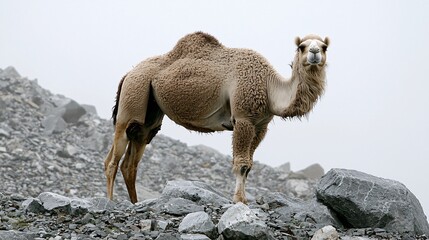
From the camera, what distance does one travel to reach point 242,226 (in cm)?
673

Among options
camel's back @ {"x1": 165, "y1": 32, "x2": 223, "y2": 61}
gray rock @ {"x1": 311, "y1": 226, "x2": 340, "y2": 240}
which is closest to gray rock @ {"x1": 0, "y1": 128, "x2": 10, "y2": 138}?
camel's back @ {"x1": 165, "y1": 32, "x2": 223, "y2": 61}

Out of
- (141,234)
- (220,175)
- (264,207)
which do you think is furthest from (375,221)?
(220,175)

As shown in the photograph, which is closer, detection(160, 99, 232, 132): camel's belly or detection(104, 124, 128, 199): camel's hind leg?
detection(160, 99, 232, 132): camel's belly

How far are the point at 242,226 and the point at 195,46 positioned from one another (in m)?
4.19

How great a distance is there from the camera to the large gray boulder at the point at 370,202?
8258mm

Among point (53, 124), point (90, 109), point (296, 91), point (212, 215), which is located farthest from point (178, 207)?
point (90, 109)

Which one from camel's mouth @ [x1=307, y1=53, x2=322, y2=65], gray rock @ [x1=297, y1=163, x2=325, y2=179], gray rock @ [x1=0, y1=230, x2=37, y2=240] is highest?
gray rock @ [x1=297, y1=163, x2=325, y2=179]

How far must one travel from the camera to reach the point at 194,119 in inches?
392

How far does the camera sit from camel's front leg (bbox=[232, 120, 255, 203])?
9.11 m

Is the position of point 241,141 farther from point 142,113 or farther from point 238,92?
point 142,113

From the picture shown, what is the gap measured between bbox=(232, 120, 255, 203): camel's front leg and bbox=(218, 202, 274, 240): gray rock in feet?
7.02

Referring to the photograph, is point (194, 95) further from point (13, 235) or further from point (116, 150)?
point (13, 235)

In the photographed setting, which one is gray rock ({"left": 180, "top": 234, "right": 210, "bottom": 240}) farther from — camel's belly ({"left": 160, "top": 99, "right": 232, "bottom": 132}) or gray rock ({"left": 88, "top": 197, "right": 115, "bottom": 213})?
camel's belly ({"left": 160, "top": 99, "right": 232, "bottom": 132})

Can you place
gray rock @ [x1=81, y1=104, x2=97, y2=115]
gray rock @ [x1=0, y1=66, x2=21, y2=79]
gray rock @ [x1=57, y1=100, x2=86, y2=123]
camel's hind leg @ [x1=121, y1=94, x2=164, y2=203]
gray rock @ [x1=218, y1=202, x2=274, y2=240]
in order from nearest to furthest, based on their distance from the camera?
gray rock @ [x1=218, y1=202, x2=274, y2=240] → camel's hind leg @ [x1=121, y1=94, x2=164, y2=203] → gray rock @ [x1=57, y1=100, x2=86, y2=123] → gray rock @ [x1=0, y1=66, x2=21, y2=79] → gray rock @ [x1=81, y1=104, x2=97, y2=115]
